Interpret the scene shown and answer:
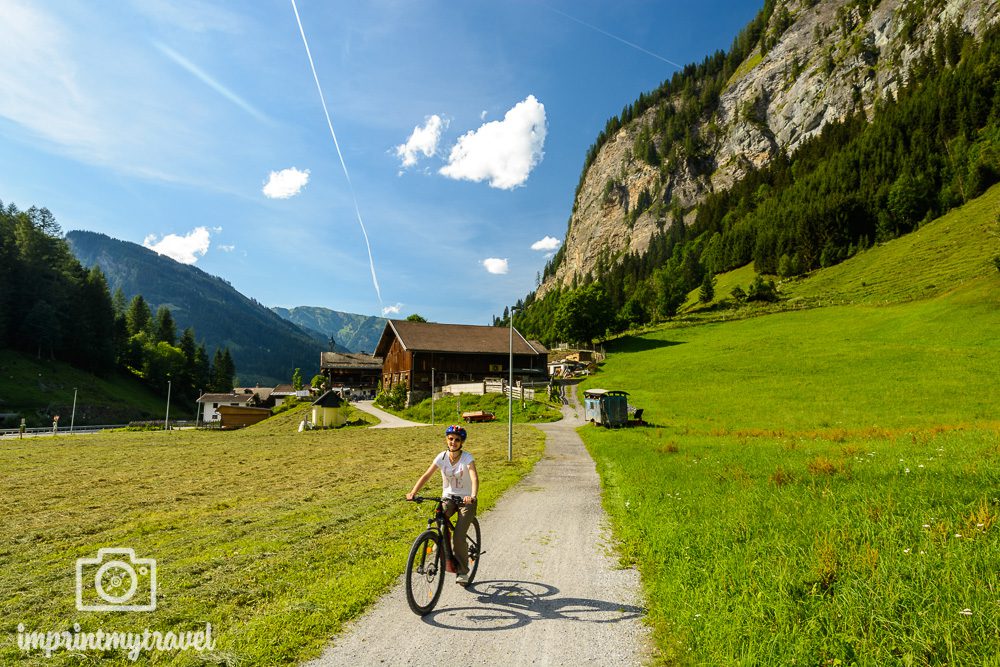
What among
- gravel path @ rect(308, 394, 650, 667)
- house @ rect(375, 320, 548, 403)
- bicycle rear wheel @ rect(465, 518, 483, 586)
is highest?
house @ rect(375, 320, 548, 403)

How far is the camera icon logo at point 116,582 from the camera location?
6793mm

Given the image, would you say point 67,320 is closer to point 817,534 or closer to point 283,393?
point 283,393

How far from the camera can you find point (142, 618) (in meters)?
6.20

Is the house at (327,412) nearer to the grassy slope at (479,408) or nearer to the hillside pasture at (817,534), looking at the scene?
the grassy slope at (479,408)

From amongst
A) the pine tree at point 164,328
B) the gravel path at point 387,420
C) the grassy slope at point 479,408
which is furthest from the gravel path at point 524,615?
the pine tree at point 164,328

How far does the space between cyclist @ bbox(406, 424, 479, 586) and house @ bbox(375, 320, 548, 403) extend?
5082 cm

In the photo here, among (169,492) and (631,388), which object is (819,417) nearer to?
(631,388)

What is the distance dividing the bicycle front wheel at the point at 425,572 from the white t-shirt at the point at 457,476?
0.73 m

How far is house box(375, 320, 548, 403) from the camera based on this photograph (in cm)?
5841

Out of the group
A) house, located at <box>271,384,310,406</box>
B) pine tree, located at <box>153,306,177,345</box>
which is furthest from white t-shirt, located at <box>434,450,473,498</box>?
pine tree, located at <box>153,306,177,345</box>

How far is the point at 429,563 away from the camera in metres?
6.78

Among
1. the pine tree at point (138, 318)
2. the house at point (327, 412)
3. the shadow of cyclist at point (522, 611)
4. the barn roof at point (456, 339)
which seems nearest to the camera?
the shadow of cyclist at point (522, 611)

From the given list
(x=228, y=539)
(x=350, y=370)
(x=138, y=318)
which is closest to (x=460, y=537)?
(x=228, y=539)

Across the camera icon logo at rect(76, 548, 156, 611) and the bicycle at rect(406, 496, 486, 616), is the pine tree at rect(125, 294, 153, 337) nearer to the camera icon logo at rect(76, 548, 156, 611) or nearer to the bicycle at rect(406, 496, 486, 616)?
the camera icon logo at rect(76, 548, 156, 611)
